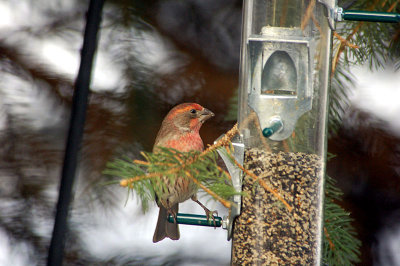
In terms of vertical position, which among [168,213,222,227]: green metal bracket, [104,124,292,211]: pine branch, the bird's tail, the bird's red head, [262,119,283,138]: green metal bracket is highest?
the bird's red head

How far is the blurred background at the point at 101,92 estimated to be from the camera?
2.02 m

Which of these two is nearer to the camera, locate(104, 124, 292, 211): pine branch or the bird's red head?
locate(104, 124, 292, 211): pine branch

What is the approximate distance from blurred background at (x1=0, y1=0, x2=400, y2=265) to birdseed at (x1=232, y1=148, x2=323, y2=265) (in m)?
0.50

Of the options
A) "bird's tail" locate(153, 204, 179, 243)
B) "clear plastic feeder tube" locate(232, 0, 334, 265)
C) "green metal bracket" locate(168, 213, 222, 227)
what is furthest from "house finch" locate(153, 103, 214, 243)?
"clear plastic feeder tube" locate(232, 0, 334, 265)

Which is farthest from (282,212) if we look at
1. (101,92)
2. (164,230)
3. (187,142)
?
(101,92)

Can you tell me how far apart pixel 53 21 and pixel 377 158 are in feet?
4.45

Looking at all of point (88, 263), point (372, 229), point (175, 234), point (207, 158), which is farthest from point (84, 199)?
point (372, 229)

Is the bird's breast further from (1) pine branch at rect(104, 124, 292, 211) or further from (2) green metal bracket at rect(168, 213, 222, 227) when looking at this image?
(1) pine branch at rect(104, 124, 292, 211)

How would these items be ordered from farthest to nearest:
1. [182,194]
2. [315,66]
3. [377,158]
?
[182,194] < [377,158] < [315,66]

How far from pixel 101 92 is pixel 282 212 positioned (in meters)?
0.96

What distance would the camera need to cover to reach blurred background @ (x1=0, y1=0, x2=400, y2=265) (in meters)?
2.02

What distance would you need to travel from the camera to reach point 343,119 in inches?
74.4

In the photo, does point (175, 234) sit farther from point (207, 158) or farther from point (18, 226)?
point (207, 158)

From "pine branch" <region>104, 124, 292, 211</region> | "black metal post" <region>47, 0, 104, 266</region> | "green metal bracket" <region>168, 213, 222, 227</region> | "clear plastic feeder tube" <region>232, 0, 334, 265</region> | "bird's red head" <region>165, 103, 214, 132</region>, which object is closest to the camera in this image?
"pine branch" <region>104, 124, 292, 211</region>
